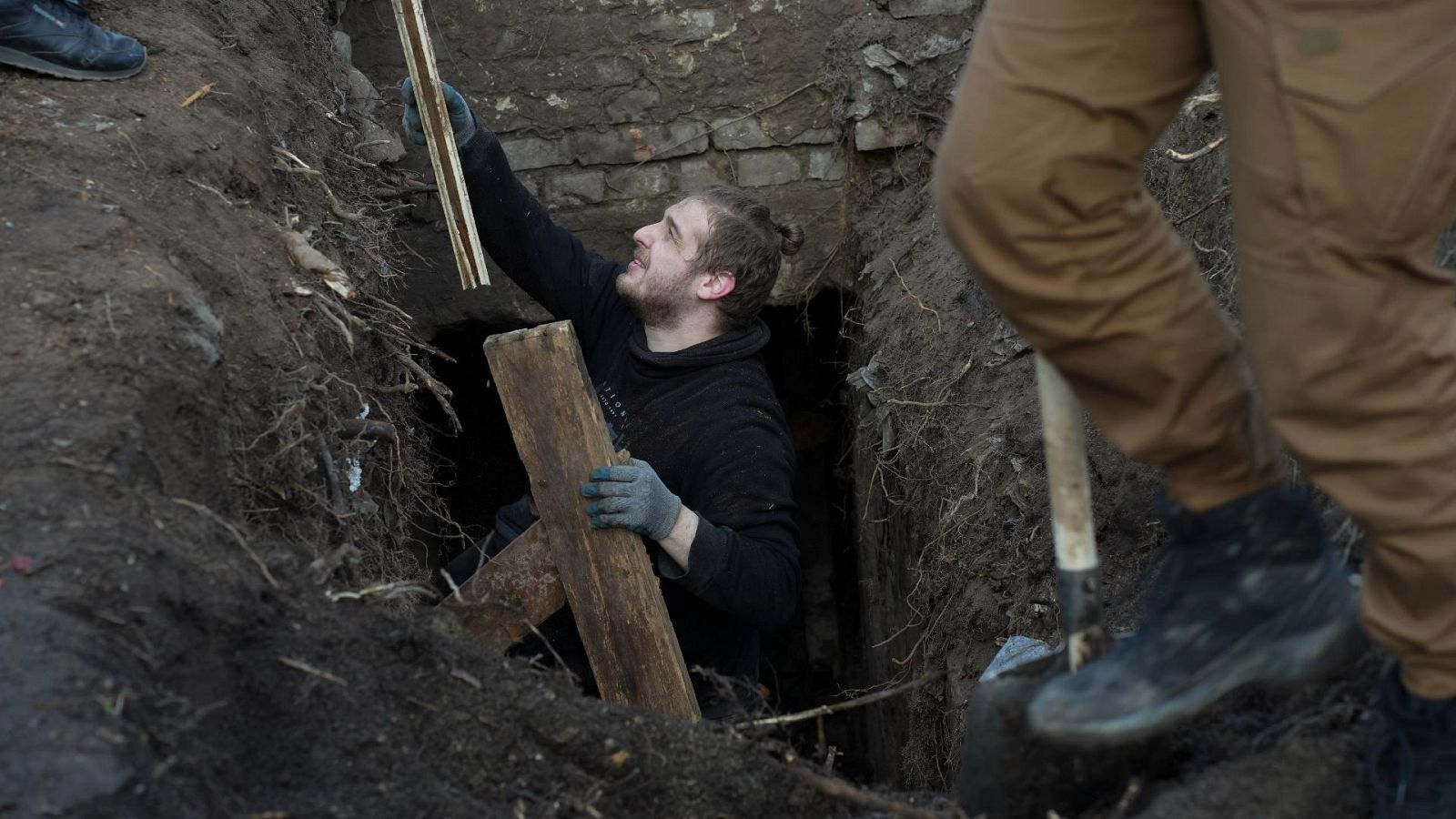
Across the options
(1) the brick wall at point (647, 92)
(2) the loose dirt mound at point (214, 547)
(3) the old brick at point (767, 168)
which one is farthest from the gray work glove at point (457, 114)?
(3) the old brick at point (767, 168)

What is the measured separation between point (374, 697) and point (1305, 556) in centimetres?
122

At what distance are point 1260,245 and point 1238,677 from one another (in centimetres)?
50

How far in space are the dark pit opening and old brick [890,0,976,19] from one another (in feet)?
4.16

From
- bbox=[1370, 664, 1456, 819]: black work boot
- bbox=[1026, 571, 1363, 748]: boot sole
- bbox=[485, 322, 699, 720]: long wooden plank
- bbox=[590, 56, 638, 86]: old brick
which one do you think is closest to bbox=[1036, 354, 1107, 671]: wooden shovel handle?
bbox=[1026, 571, 1363, 748]: boot sole

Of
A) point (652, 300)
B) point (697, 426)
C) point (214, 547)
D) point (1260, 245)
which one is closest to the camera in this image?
point (1260, 245)

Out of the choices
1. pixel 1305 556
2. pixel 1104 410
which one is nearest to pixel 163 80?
pixel 1104 410

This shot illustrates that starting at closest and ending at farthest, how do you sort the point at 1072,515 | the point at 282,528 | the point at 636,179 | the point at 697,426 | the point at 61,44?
the point at 1072,515
the point at 282,528
the point at 61,44
the point at 697,426
the point at 636,179

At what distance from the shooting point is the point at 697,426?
312cm

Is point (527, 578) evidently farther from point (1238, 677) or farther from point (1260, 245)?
point (1260, 245)

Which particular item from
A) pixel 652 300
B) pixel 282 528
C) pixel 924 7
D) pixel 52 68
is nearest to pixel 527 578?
pixel 282 528

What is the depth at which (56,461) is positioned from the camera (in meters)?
1.65

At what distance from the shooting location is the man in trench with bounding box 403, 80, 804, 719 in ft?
9.74

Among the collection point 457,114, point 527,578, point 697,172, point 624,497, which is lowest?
point 527,578

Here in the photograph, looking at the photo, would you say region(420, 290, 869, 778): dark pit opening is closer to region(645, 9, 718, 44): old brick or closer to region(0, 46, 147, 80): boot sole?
region(645, 9, 718, 44): old brick
